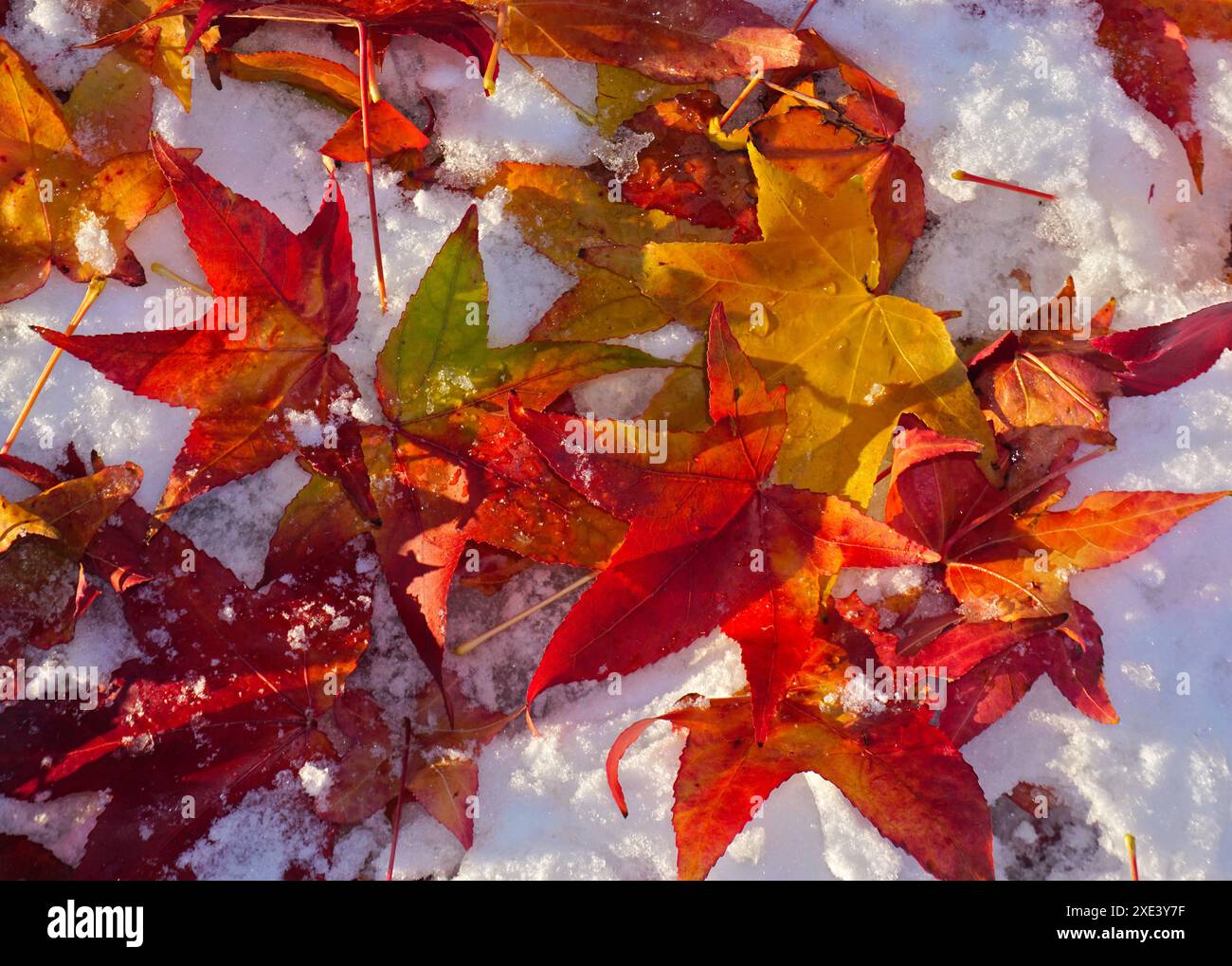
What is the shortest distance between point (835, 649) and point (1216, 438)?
61 cm

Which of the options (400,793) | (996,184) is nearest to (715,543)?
(400,793)

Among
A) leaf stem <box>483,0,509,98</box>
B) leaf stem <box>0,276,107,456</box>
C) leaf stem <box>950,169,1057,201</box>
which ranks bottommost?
leaf stem <box>0,276,107,456</box>

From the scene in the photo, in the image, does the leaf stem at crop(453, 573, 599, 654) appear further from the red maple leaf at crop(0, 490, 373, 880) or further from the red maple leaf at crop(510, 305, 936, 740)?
the red maple leaf at crop(510, 305, 936, 740)

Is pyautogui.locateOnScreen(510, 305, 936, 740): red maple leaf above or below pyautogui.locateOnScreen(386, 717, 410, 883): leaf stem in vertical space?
above

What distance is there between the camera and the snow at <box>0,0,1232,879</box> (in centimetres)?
120

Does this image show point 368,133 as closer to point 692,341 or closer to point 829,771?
point 692,341

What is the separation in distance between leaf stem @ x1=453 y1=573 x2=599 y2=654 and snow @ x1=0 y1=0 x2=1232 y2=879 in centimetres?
2

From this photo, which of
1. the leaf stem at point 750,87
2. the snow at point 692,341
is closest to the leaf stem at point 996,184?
the snow at point 692,341

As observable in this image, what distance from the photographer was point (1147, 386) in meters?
1.17

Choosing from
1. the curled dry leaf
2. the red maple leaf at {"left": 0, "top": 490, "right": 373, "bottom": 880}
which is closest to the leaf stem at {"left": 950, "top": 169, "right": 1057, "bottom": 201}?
the red maple leaf at {"left": 0, "top": 490, "right": 373, "bottom": 880}

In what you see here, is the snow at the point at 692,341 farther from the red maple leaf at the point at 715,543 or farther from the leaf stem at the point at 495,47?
the red maple leaf at the point at 715,543

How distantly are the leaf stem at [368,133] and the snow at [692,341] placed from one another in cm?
4

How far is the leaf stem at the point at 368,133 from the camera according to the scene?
1.16 meters

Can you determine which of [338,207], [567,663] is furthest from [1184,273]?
[338,207]
